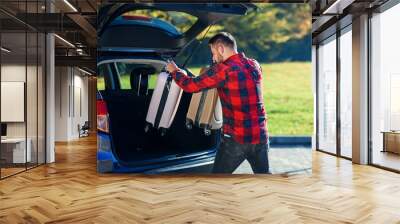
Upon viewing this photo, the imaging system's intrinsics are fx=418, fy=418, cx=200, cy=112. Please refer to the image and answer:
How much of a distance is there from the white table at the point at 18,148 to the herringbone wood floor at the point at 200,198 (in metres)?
0.34

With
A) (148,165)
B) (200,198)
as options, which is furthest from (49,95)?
(200,198)

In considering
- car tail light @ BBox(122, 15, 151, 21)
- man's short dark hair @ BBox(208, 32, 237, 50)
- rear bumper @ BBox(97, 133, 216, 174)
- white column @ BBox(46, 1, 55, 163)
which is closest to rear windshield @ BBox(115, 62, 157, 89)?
car tail light @ BBox(122, 15, 151, 21)

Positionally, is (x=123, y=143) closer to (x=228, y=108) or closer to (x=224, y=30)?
(x=228, y=108)

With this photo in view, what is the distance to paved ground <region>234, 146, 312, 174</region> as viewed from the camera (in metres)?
6.40

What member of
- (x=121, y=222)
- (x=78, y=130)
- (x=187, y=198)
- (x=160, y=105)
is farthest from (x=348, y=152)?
(x=78, y=130)

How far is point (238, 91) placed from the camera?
6.10m

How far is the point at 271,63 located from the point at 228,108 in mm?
1002

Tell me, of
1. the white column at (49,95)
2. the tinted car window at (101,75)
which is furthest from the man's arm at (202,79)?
the white column at (49,95)

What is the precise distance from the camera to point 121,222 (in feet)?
12.4

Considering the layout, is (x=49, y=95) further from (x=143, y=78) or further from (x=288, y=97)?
(x=288, y=97)

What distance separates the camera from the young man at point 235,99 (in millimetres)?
6139

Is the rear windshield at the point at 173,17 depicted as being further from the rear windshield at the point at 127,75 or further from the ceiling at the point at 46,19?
the ceiling at the point at 46,19

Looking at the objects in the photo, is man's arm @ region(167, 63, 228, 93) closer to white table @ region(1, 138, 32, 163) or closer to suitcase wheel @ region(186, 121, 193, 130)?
suitcase wheel @ region(186, 121, 193, 130)

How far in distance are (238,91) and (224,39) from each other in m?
0.86
